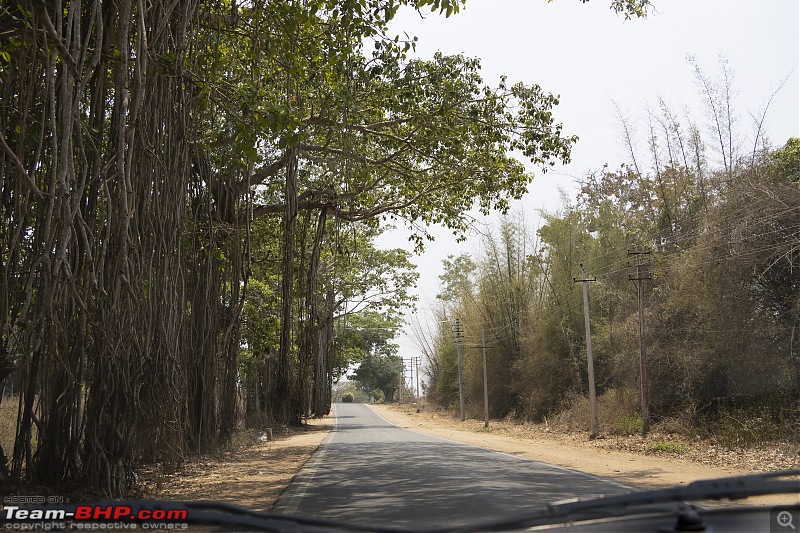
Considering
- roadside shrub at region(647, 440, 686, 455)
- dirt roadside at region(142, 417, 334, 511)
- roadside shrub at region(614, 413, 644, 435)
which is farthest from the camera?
roadside shrub at region(614, 413, 644, 435)

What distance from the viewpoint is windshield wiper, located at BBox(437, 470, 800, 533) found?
2344 millimetres

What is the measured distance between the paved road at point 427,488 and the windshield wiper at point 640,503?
4.13 m

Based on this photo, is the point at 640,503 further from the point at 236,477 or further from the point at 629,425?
the point at 629,425

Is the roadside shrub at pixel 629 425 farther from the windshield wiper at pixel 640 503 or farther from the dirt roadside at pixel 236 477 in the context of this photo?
the windshield wiper at pixel 640 503

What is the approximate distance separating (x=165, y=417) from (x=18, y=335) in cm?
180

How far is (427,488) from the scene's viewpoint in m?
9.34

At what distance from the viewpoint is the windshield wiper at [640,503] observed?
2.34m

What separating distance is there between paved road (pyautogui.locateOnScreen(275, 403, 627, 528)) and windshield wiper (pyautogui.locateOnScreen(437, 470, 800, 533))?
4.13 meters

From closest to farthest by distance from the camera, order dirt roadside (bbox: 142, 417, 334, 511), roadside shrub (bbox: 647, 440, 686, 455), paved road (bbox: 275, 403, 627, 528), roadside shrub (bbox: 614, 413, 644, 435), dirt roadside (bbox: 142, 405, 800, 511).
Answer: paved road (bbox: 275, 403, 627, 528)
dirt roadside (bbox: 142, 417, 334, 511)
dirt roadside (bbox: 142, 405, 800, 511)
roadside shrub (bbox: 647, 440, 686, 455)
roadside shrub (bbox: 614, 413, 644, 435)

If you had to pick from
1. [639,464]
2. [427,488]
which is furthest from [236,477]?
[639,464]

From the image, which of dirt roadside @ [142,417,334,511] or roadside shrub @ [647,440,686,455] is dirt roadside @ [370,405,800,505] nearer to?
roadside shrub @ [647,440,686,455]

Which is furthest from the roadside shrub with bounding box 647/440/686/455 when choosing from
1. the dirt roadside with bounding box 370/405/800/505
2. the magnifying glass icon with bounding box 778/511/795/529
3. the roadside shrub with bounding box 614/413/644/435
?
the magnifying glass icon with bounding box 778/511/795/529

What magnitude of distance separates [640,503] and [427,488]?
725 cm

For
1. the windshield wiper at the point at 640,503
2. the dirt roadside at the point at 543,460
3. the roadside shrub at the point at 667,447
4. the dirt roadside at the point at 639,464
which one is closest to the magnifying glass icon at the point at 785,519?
the windshield wiper at the point at 640,503
